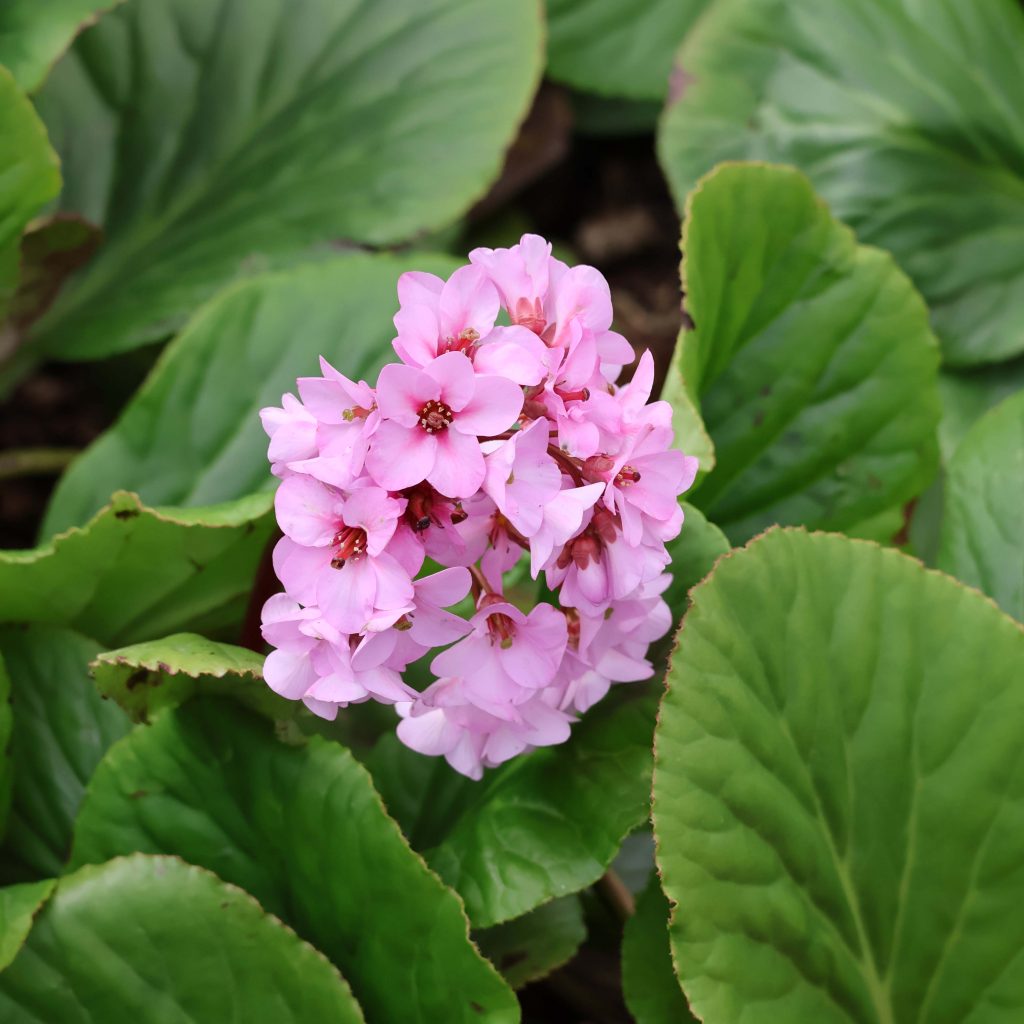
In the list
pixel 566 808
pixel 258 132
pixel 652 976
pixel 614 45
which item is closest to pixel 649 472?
pixel 566 808

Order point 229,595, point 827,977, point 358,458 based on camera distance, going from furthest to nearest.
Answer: point 229,595 < point 827,977 < point 358,458

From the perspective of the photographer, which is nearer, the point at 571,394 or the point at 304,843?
the point at 571,394

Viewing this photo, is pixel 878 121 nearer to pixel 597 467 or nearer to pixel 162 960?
pixel 597 467

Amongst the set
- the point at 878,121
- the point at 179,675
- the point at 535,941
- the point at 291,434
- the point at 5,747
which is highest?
the point at 291,434

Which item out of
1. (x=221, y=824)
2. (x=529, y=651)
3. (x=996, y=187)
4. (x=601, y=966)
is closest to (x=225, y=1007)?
(x=221, y=824)

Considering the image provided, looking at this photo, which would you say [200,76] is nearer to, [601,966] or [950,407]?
[950,407]

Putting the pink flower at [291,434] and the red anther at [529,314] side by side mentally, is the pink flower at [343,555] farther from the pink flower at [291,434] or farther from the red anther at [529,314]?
the red anther at [529,314]
